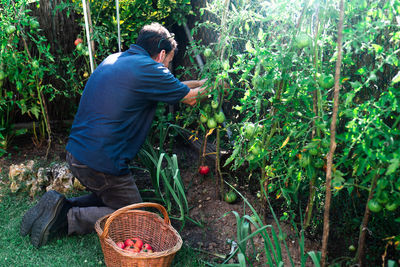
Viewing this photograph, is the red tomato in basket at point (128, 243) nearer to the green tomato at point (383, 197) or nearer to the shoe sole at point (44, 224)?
the shoe sole at point (44, 224)

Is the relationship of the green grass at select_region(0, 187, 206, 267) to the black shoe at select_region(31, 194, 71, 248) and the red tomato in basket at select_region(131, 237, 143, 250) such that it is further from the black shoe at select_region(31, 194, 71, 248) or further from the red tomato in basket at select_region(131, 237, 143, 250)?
the red tomato in basket at select_region(131, 237, 143, 250)

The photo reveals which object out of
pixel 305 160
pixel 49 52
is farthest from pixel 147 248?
pixel 49 52

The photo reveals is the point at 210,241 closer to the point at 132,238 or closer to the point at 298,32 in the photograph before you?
the point at 132,238

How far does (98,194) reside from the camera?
2900mm

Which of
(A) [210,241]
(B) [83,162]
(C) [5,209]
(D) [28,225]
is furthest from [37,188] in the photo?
(A) [210,241]

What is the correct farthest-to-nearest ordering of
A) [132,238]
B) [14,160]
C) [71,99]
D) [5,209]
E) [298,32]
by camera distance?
1. [71,99]
2. [14,160]
3. [5,209]
4. [132,238]
5. [298,32]

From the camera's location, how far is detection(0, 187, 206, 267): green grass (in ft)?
8.55

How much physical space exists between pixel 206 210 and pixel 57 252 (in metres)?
1.13

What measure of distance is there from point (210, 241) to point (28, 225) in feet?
4.23

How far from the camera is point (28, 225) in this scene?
2797 millimetres

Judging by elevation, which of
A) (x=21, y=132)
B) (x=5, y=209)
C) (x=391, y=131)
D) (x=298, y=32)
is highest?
(x=298, y=32)

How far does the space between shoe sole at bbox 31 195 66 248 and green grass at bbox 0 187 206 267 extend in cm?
5

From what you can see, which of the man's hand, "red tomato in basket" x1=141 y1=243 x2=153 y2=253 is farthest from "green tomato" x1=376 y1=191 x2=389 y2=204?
"red tomato in basket" x1=141 y1=243 x2=153 y2=253

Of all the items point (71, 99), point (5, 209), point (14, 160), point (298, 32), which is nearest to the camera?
point (298, 32)
